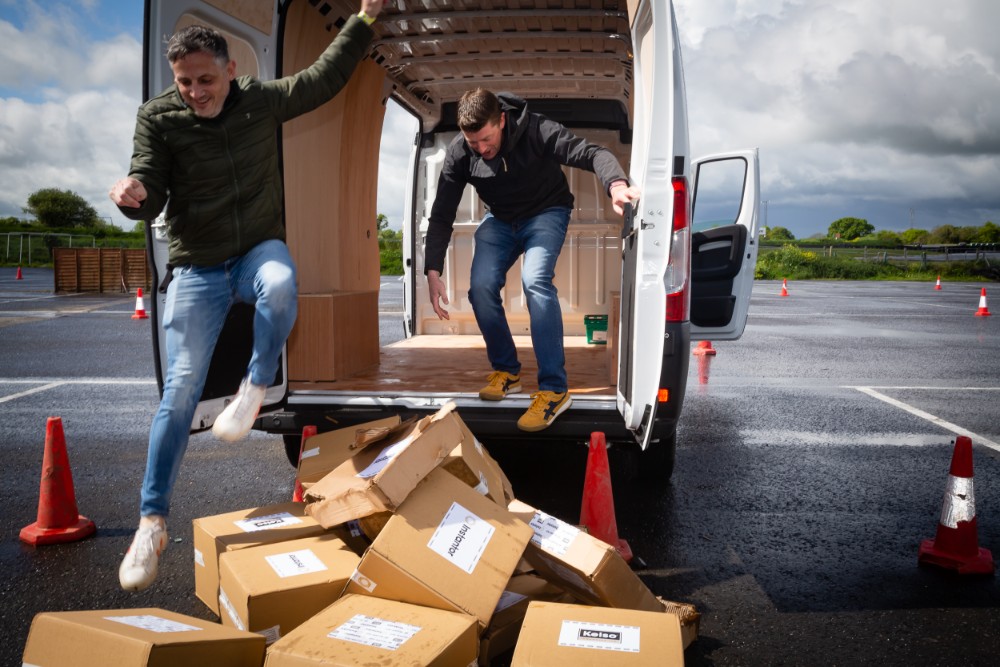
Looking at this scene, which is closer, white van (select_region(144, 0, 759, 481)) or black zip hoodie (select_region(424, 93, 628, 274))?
white van (select_region(144, 0, 759, 481))

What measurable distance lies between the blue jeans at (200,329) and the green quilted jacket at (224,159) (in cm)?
9

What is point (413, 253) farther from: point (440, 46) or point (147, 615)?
point (147, 615)

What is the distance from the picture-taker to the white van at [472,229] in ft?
12.0

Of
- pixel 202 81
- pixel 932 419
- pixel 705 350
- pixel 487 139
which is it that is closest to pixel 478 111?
pixel 487 139

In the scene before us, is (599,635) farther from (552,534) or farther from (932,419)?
(932,419)

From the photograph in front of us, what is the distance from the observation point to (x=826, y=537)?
13.2 ft

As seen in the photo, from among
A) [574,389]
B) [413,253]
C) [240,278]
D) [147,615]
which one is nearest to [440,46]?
[413,253]

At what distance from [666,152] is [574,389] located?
5.18ft

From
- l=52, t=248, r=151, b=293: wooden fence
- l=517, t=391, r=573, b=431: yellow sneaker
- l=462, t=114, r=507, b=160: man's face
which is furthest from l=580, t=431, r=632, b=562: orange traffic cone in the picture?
l=52, t=248, r=151, b=293: wooden fence

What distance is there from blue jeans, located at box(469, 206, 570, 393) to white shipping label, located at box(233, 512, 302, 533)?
1.41 metres

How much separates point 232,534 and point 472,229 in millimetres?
4944

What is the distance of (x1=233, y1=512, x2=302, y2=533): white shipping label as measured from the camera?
3.15 meters

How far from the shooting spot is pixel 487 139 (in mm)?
4012

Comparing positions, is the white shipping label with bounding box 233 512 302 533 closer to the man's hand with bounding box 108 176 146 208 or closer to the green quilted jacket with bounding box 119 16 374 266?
the green quilted jacket with bounding box 119 16 374 266
